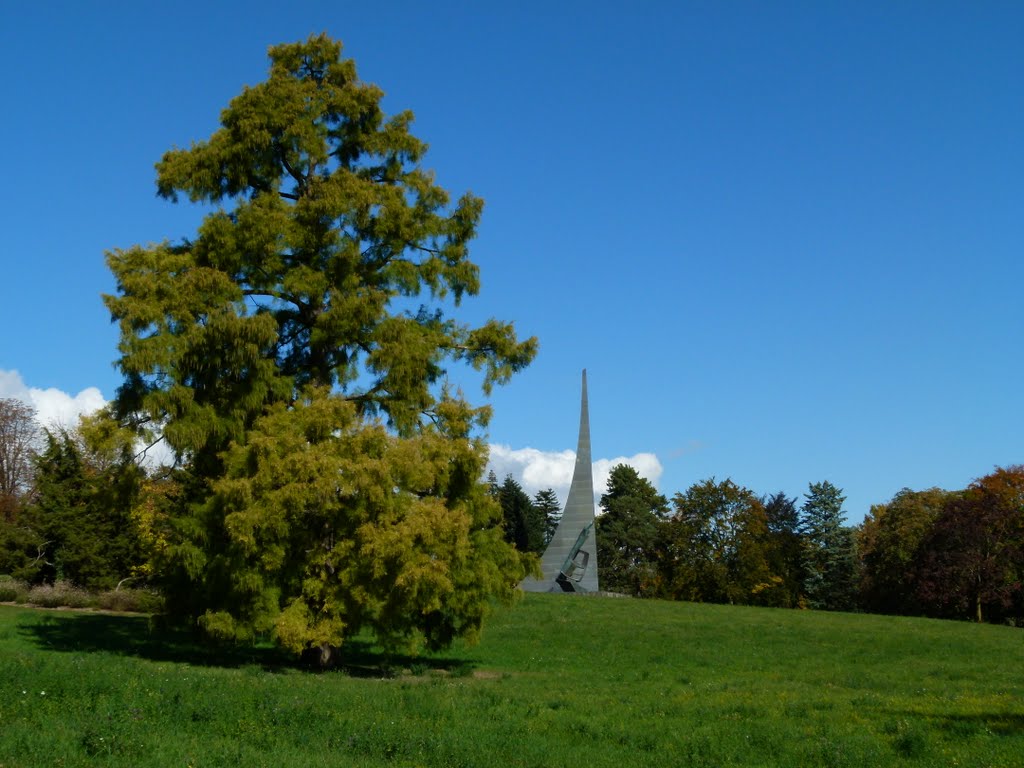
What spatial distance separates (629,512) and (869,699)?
221 feet

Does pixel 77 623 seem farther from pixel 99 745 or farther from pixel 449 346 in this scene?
pixel 99 745

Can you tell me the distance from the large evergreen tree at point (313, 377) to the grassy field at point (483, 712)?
186 cm

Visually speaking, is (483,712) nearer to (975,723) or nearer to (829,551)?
(975,723)

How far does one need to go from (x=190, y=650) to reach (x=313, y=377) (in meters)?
7.43

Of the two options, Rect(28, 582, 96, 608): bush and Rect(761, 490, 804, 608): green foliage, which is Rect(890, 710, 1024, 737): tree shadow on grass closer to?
Rect(28, 582, 96, 608): bush

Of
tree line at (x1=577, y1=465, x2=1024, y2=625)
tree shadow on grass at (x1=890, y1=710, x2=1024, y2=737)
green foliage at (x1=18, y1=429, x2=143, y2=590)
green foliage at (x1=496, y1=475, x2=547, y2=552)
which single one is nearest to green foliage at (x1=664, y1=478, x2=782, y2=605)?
tree line at (x1=577, y1=465, x2=1024, y2=625)

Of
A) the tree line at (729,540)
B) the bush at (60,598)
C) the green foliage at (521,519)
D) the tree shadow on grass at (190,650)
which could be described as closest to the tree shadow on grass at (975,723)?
the tree shadow on grass at (190,650)

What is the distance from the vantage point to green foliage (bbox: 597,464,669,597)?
76113mm

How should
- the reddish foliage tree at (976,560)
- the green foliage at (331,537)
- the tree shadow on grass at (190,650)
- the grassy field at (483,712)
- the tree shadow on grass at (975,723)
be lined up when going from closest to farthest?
the grassy field at (483,712) → the tree shadow on grass at (975,723) → the green foliage at (331,537) → the tree shadow on grass at (190,650) → the reddish foliage tree at (976,560)

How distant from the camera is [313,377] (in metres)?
21.2

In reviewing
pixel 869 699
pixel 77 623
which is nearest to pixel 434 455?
pixel 869 699

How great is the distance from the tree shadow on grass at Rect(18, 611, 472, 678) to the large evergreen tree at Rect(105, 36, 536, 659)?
1.19m

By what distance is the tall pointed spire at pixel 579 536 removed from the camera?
160ft

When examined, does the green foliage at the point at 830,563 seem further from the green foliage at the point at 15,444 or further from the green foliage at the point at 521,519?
the green foliage at the point at 15,444
